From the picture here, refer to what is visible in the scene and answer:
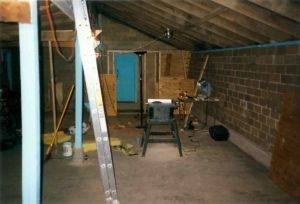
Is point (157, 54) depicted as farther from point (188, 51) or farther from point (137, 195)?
point (137, 195)

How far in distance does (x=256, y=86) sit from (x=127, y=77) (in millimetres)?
7048

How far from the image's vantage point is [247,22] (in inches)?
191

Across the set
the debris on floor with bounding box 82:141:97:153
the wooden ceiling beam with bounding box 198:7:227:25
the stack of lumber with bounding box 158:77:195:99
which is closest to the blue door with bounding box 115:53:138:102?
the stack of lumber with bounding box 158:77:195:99

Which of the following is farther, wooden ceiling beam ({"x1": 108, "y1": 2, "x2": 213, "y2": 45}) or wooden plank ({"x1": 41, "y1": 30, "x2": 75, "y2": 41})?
wooden ceiling beam ({"x1": 108, "y1": 2, "x2": 213, "y2": 45})

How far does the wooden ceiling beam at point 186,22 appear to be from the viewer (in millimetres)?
5949

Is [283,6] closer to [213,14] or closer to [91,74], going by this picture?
[213,14]

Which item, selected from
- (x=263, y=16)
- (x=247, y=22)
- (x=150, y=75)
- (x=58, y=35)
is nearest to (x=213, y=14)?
(x=247, y=22)

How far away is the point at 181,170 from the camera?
5.31 m

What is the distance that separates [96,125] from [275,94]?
335 cm

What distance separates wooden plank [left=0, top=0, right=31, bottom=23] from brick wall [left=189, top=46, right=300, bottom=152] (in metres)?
3.76

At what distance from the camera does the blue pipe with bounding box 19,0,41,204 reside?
250 centimetres

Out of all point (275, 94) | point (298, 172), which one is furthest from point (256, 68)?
point (298, 172)

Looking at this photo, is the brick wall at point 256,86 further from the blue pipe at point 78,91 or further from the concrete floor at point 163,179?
the blue pipe at point 78,91

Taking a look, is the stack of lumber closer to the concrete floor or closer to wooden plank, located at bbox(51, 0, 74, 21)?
the concrete floor
